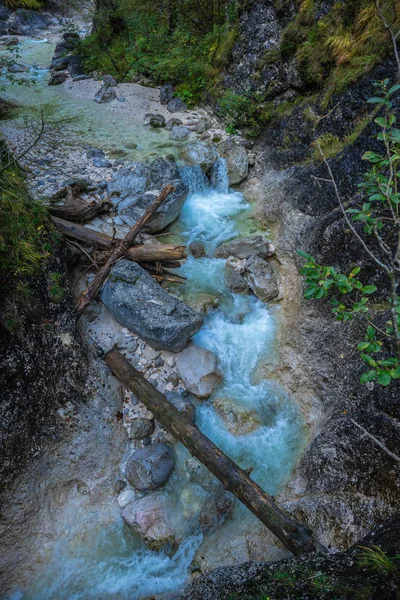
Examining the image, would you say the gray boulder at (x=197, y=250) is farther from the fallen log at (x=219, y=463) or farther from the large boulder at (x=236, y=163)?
the fallen log at (x=219, y=463)

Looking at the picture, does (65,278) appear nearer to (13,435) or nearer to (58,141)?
(13,435)

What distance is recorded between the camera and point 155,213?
279 inches

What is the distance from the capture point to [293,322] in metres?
5.85

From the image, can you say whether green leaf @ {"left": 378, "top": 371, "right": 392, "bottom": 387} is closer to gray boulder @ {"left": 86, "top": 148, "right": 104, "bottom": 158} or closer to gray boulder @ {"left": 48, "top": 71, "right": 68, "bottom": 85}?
gray boulder @ {"left": 86, "top": 148, "right": 104, "bottom": 158}

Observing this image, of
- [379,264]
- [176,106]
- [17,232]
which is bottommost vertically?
[17,232]

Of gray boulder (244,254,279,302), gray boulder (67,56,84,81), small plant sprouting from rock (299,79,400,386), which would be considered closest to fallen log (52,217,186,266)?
gray boulder (244,254,279,302)

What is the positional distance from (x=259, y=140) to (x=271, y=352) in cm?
608

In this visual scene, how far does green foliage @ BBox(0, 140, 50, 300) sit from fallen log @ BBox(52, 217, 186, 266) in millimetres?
1291

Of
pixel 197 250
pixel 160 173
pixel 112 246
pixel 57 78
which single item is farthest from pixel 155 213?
pixel 57 78

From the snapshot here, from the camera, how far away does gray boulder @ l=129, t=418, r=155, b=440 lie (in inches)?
186

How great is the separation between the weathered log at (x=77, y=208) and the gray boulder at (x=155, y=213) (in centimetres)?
47

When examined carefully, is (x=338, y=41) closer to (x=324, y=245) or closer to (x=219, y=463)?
(x=324, y=245)

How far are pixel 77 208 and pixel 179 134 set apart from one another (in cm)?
476

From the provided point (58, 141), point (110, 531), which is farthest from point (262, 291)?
point (58, 141)
